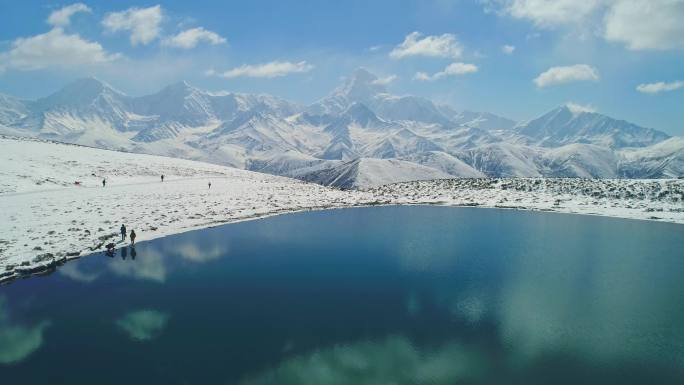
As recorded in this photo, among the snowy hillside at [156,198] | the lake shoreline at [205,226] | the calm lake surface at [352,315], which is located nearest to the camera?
the calm lake surface at [352,315]

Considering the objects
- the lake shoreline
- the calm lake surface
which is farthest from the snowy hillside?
the calm lake surface

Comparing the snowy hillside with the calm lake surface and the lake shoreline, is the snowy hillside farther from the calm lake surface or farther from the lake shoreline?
the calm lake surface

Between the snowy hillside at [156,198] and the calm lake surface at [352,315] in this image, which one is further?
the snowy hillside at [156,198]

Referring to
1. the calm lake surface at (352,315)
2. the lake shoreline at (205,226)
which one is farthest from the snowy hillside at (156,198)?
the calm lake surface at (352,315)

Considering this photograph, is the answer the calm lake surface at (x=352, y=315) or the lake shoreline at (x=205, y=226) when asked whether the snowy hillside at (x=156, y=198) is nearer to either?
the lake shoreline at (x=205, y=226)

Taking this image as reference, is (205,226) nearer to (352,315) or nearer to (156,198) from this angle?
(156,198)

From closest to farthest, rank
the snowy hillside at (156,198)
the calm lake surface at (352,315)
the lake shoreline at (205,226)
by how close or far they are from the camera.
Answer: the calm lake surface at (352,315)
the lake shoreline at (205,226)
the snowy hillside at (156,198)
